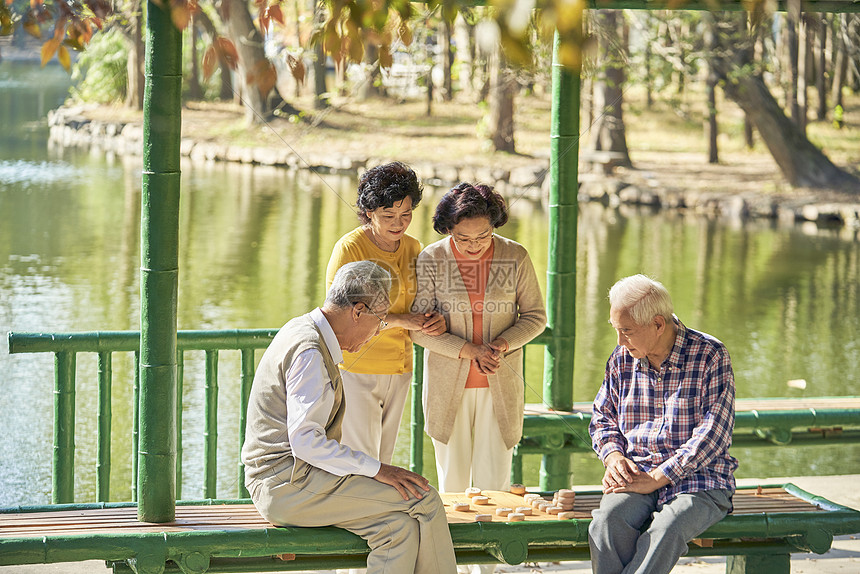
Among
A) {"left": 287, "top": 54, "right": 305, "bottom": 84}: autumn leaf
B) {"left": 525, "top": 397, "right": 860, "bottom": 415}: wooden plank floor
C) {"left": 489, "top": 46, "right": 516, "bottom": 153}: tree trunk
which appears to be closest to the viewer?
{"left": 287, "top": 54, "right": 305, "bottom": 84}: autumn leaf

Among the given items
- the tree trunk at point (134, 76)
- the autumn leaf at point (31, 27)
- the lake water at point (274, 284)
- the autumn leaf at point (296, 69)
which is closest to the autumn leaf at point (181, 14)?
the autumn leaf at point (296, 69)

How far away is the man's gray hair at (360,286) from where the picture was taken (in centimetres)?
348

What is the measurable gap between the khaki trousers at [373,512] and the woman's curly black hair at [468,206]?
3.75ft

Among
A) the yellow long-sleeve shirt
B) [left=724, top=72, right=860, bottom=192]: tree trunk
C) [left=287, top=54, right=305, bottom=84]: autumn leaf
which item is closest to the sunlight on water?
[left=724, top=72, right=860, bottom=192]: tree trunk

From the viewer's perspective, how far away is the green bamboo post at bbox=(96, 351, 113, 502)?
460 centimetres

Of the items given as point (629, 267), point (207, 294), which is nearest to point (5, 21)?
point (207, 294)

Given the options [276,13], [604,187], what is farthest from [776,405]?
[604,187]

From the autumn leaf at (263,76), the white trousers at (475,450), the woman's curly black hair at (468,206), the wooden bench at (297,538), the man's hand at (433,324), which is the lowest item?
the wooden bench at (297,538)

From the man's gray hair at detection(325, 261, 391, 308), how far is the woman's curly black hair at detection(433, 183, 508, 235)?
2.62 feet

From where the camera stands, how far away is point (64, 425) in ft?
15.0

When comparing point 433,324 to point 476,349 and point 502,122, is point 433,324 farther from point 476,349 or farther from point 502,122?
point 502,122

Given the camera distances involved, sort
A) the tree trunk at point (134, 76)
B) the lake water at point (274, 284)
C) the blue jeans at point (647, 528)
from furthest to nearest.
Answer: the tree trunk at point (134, 76), the lake water at point (274, 284), the blue jeans at point (647, 528)

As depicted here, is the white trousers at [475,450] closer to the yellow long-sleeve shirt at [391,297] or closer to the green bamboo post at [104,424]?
the yellow long-sleeve shirt at [391,297]

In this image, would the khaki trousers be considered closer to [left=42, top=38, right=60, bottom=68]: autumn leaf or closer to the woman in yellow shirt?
the woman in yellow shirt
